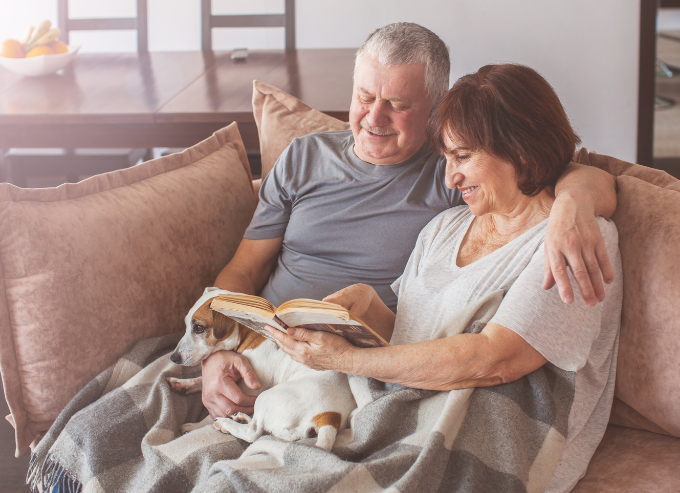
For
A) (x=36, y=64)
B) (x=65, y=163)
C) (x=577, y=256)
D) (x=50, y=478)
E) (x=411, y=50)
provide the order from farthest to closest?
(x=65, y=163) < (x=36, y=64) < (x=411, y=50) < (x=50, y=478) < (x=577, y=256)

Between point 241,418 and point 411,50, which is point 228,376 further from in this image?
point 411,50

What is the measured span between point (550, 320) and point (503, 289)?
0.14 m

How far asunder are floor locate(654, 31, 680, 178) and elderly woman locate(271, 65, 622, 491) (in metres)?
2.82

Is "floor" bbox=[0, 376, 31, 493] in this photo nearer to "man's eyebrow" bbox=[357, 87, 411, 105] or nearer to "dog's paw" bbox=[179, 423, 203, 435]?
"dog's paw" bbox=[179, 423, 203, 435]

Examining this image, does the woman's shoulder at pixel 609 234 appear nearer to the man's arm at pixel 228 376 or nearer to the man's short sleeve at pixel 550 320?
the man's short sleeve at pixel 550 320

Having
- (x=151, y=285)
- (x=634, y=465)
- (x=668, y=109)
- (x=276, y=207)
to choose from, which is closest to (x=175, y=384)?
(x=151, y=285)

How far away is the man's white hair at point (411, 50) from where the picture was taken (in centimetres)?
144

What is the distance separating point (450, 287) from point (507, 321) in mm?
227

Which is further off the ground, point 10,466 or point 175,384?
point 175,384

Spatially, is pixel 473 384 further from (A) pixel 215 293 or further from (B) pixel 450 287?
(A) pixel 215 293

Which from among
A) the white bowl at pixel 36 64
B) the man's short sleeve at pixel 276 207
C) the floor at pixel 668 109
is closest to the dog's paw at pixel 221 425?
the man's short sleeve at pixel 276 207

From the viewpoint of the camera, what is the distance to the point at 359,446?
110 centimetres

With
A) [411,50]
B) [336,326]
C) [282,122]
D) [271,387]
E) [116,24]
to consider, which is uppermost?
[116,24]

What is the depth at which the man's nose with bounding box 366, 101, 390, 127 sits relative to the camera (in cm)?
148
